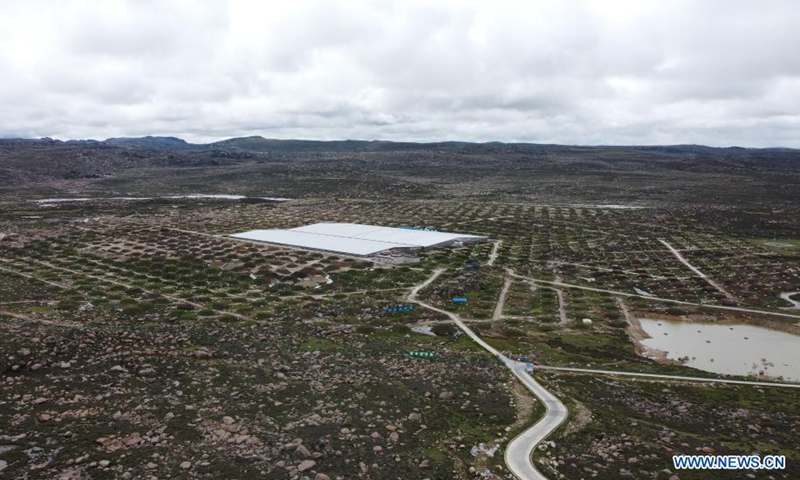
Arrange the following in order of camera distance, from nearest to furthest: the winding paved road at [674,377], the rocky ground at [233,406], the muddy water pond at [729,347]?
the rocky ground at [233,406]
the winding paved road at [674,377]
the muddy water pond at [729,347]

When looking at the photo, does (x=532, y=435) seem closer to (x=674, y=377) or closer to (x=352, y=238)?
(x=674, y=377)

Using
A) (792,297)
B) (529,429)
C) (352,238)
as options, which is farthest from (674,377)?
(352,238)

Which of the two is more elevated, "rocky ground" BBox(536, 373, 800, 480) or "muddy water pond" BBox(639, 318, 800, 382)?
"rocky ground" BBox(536, 373, 800, 480)

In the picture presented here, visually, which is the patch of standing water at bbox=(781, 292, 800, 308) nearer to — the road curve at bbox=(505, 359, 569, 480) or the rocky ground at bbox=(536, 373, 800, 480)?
the rocky ground at bbox=(536, 373, 800, 480)

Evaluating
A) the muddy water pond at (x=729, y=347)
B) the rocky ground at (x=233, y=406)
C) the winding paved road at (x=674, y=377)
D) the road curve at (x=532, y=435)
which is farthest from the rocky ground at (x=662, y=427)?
the muddy water pond at (x=729, y=347)

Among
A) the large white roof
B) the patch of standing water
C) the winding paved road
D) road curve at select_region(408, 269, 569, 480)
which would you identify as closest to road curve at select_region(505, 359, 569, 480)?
road curve at select_region(408, 269, 569, 480)

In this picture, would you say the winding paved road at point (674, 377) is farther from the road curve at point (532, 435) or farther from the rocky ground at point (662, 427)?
the road curve at point (532, 435)
